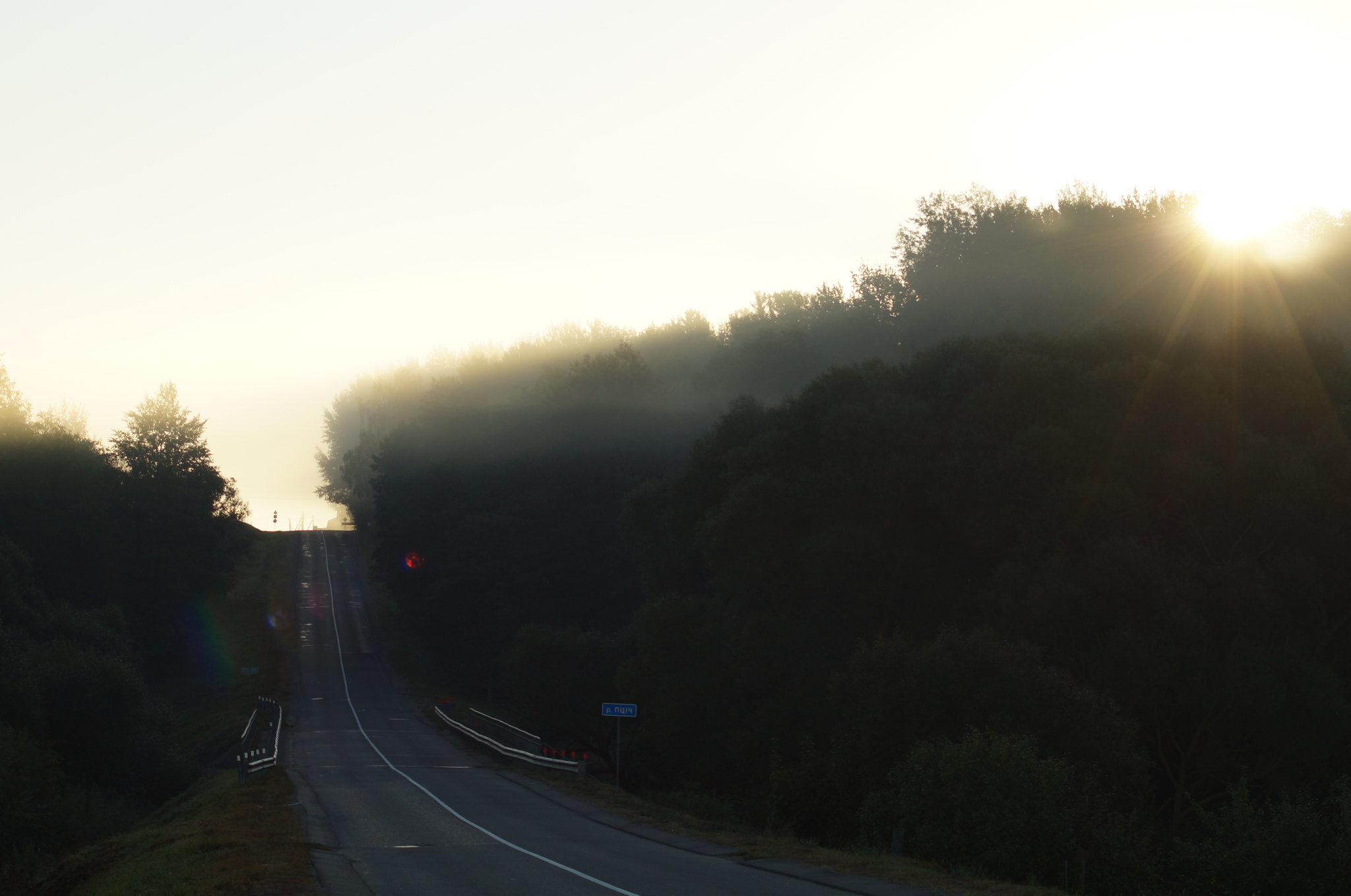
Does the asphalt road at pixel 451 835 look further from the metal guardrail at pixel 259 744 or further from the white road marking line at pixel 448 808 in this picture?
the metal guardrail at pixel 259 744

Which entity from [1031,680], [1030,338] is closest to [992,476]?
[1030,338]

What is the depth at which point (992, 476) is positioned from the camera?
111ft

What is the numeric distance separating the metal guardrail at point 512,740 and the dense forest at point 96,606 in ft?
37.2

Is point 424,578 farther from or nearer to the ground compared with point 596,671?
farther from the ground

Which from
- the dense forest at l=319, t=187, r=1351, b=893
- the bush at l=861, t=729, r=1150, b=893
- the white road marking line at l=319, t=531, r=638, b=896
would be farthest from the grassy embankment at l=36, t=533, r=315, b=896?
the dense forest at l=319, t=187, r=1351, b=893

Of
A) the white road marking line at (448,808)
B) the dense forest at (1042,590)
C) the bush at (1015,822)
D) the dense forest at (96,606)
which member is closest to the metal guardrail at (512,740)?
the dense forest at (1042,590)

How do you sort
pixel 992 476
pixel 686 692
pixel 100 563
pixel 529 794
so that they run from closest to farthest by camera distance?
pixel 529 794, pixel 992 476, pixel 686 692, pixel 100 563

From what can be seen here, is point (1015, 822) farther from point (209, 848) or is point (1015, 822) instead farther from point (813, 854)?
point (209, 848)

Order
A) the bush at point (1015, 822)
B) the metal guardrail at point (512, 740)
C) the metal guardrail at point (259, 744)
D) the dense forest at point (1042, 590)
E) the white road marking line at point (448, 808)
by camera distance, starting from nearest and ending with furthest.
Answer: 1. the white road marking line at point (448, 808)
2. the bush at point (1015, 822)
3. the dense forest at point (1042, 590)
4. the metal guardrail at point (259, 744)
5. the metal guardrail at point (512, 740)

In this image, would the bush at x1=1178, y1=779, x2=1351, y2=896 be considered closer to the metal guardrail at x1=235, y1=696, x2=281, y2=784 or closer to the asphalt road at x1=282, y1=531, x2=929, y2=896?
the asphalt road at x1=282, y1=531, x2=929, y2=896

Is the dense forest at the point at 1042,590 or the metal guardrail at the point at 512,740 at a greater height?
the dense forest at the point at 1042,590

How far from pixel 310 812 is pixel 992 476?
21.9m

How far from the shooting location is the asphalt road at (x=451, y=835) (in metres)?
14.9

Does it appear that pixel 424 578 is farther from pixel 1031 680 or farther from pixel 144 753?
pixel 1031 680
